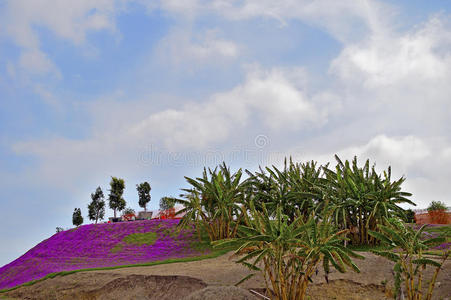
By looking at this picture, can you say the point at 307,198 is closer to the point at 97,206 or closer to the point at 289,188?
the point at 289,188

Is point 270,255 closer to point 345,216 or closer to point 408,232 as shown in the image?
point 408,232

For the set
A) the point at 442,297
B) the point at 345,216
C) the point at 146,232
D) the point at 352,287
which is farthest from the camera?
the point at 146,232

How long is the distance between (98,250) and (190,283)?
Answer: 1578cm

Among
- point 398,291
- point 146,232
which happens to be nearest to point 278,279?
point 398,291

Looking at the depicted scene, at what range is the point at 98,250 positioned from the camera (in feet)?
89.6

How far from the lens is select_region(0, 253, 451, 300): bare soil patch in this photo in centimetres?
1229

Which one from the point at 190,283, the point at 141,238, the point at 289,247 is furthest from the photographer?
the point at 141,238

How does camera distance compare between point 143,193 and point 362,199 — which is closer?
point 362,199

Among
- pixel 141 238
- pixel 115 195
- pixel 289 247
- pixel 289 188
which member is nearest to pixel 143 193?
pixel 115 195

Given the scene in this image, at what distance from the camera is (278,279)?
380 inches

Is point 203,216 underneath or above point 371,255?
above

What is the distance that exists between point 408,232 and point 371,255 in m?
6.23

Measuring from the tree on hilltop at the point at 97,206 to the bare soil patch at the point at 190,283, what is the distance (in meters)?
37.0

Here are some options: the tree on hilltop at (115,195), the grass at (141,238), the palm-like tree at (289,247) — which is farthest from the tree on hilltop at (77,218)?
the palm-like tree at (289,247)
